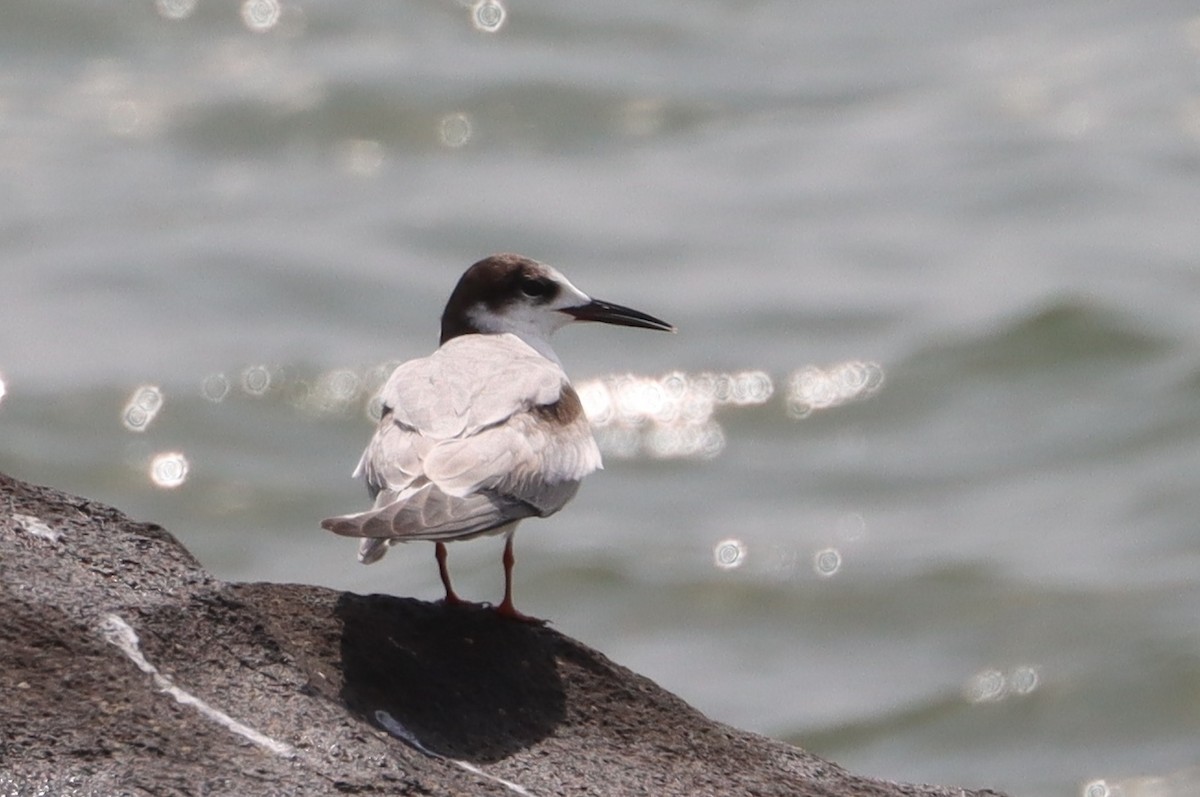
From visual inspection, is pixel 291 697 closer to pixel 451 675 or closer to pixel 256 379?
pixel 451 675

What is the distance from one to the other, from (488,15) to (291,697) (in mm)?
23092

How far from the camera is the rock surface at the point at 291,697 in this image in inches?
202

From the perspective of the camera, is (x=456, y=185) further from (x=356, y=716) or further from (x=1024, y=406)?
(x=356, y=716)

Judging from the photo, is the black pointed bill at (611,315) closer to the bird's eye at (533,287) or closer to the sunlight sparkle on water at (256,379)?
the bird's eye at (533,287)

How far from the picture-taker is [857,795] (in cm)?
616

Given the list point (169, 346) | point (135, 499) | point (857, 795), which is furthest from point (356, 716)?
point (169, 346)

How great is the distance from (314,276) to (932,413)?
6.39 metres

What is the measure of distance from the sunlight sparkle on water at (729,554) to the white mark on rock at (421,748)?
12.9 meters

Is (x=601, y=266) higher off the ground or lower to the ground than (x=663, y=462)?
higher

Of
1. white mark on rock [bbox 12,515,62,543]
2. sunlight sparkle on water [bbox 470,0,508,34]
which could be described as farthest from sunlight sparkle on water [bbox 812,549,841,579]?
white mark on rock [bbox 12,515,62,543]

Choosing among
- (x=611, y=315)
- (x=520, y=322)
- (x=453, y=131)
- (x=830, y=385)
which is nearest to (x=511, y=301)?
(x=520, y=322)

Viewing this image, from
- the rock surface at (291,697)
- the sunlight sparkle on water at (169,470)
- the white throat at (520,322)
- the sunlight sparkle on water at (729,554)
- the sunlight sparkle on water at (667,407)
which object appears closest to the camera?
the rock surface at (291,697)

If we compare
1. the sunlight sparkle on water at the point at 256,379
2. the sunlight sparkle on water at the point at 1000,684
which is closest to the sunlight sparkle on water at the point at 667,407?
the sunlight sparkle on water at the point at 256,379

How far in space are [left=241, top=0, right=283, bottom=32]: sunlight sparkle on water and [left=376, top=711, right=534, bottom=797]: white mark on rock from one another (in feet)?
71.5
